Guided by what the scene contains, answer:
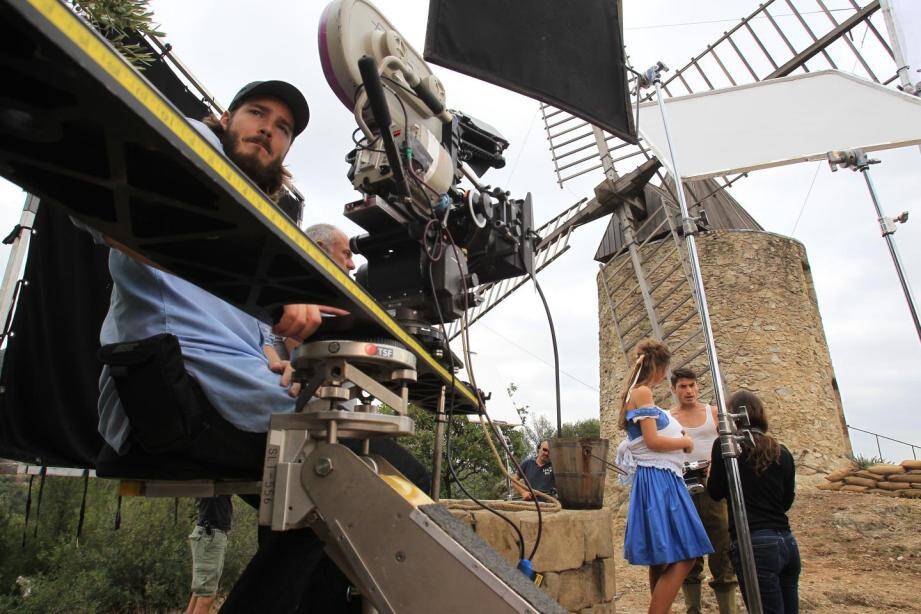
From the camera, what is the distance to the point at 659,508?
277cm

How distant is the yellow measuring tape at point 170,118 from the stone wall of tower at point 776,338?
7684 mm

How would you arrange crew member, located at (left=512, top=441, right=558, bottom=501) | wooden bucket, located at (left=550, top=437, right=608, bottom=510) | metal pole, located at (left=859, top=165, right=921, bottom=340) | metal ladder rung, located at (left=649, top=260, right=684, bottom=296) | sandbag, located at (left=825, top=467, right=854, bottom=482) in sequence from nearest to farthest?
metal pole, located at (left=859, top=165, right=921, bottom=340), wooden bucket, located at (left=550, top=437, right=608, bottom=510), crew member, located at (left=512, top=441, right=558, bottom=501), sandbag, located at (left=825, top=467, right=854, bottom=482), metal ladder rung, located at (left=649, top=260, right=684, bottom=296)

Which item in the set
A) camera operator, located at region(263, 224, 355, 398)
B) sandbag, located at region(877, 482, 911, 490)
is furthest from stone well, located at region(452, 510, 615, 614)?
sandbag, located at region(877, 482, 911, 490)

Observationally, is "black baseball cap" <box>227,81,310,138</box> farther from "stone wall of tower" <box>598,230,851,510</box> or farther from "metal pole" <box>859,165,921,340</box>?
"stone wall of tower" <box>598,230,851,510</box>

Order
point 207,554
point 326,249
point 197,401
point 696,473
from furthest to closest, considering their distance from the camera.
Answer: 1. point 207,554
2. point 696,473
3. point 326,249
4. point 197,401

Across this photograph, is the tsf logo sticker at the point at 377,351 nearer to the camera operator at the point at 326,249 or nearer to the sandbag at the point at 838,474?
the camera operator at the point at 326,249

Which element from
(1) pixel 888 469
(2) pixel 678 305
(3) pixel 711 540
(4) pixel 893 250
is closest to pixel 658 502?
(3) pixel 711 540

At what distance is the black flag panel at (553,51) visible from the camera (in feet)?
8.35

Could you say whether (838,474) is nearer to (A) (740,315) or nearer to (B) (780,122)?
(A) (740,315)

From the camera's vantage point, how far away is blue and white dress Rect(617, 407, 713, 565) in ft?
8.82

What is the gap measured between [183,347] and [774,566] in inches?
106

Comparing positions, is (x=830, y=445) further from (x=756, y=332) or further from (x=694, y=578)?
(x=694, y=578)

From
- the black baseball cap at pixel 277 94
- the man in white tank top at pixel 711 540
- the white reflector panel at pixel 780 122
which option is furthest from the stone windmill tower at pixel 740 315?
the black baseball cap at pixel 277 94

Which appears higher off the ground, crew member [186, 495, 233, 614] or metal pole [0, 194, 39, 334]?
metal pole [0, 194, 39, 334]
